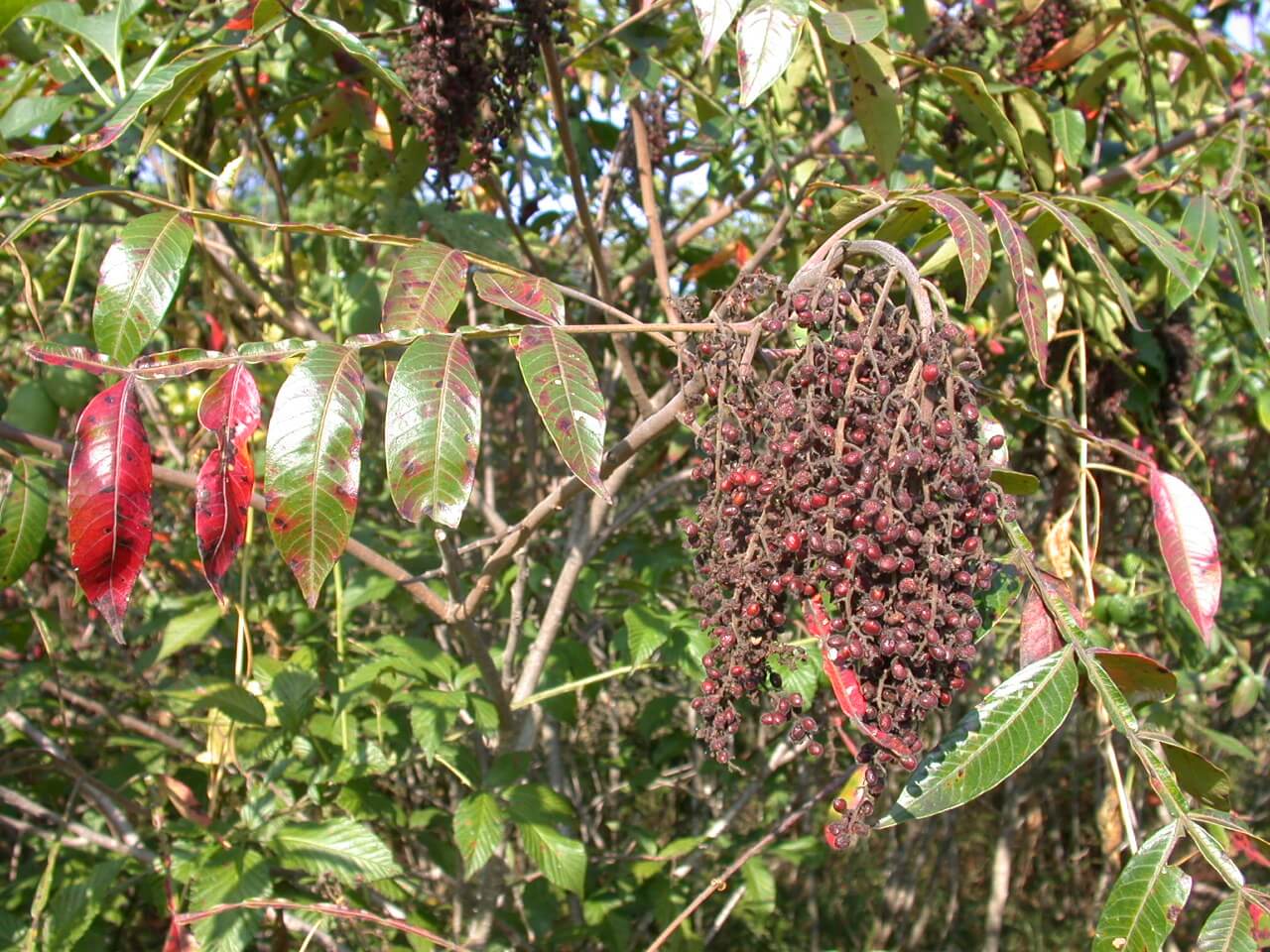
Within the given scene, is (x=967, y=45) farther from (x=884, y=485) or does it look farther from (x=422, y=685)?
(x=422, y=685)

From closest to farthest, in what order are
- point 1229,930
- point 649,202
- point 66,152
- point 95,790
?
point 1229,930
point 66,152
point 649,202
point 95,790

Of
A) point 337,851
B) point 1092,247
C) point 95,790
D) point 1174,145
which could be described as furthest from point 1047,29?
point 95,790

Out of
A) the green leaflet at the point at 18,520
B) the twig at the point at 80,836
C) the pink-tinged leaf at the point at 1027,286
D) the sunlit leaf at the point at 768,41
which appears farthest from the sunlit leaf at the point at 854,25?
the twig at the point at 80,836

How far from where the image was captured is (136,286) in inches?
46.5

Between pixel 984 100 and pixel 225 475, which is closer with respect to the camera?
pixel 225 475

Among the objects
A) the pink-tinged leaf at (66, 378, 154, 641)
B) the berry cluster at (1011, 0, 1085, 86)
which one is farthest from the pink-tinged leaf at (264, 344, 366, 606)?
the berry cluster at (1011, 0, 1085, 86)

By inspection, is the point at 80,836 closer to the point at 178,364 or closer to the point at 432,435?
the point at 178,364

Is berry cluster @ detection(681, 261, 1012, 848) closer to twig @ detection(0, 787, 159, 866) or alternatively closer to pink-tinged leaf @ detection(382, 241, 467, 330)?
pink-tinged leaf @ detection(382, 241, 467, 330)

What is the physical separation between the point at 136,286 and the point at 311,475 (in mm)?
392

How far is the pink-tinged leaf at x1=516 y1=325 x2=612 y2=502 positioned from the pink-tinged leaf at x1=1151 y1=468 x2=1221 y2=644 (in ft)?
2.28

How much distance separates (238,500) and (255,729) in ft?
3.37

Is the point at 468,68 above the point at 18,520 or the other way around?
above

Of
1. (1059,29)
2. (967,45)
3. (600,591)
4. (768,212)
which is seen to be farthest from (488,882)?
(1059,29)

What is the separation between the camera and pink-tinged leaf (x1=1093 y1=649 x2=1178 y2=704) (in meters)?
1.03
